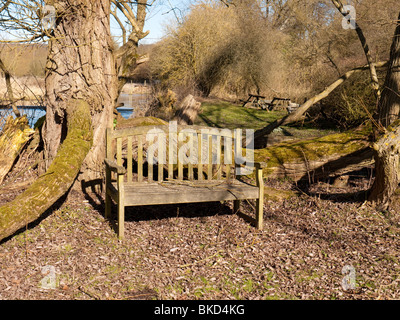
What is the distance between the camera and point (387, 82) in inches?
239

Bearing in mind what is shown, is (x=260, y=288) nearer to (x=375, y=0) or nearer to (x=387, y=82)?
(x=387, y=82)

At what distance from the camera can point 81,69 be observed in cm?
527

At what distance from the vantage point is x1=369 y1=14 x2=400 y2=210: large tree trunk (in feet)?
16.0

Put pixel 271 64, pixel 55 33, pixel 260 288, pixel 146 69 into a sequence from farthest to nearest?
1. pixel 146 69
2. pixel 271 64
3. pixel 55 33
4. pixel 260 288

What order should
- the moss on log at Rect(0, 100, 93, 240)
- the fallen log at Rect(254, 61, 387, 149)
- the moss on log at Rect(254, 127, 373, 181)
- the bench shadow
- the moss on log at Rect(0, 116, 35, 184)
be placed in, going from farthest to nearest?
1. the fallen log at Rect(254, 61, 387, 149)
2. the moss on log at Rect(254, 127, 373, 181)
3. the moss on log at Rect(0, 116, 35, 184)
4. the bench shadow
5. the moss on log at Rect(0, 100, 93, 240)

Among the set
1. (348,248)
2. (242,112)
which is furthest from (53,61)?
(242,112)

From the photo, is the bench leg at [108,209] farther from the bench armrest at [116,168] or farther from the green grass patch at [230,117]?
the green grass patch at [230,117]

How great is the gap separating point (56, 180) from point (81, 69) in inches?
68.6

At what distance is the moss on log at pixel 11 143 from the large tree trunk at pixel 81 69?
79 centimetres

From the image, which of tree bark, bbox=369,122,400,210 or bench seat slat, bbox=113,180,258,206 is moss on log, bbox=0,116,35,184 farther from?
tree bark, bbox=369,122,400,210

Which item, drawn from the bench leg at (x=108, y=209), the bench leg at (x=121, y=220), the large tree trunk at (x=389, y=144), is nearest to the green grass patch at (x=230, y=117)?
the large tree trunk at (x=389, y=144)

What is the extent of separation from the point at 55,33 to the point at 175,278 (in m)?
3.47

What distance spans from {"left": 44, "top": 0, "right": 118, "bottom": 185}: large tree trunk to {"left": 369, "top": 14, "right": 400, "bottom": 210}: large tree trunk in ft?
11.7

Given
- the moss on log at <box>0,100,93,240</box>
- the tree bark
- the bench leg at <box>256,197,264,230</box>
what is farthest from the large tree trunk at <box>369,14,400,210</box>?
the moss on log at <box>0,100,93,240</box>
